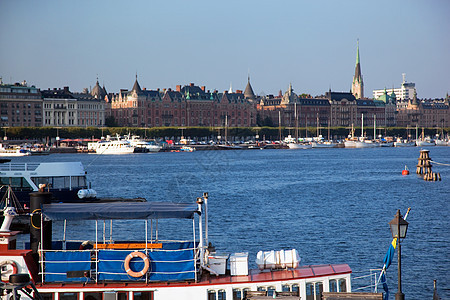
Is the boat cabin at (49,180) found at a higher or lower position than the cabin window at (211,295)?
higher

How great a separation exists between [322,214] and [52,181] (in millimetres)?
18456

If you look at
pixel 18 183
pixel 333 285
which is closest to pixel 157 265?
pixel 333 285

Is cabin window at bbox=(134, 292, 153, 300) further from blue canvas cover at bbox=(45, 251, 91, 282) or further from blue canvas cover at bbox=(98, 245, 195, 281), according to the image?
blue canvas cover at bbox=(45, 251, 91, 282)

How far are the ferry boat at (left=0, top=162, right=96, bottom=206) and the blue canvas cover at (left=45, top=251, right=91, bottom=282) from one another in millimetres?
24178

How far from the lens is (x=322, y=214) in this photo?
48.7 m

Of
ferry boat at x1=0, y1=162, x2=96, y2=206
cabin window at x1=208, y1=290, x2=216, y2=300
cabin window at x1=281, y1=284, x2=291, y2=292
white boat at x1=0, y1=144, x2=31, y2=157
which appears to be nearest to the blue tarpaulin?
cabin window at x1=208, y1=290, x2=216, y2=300

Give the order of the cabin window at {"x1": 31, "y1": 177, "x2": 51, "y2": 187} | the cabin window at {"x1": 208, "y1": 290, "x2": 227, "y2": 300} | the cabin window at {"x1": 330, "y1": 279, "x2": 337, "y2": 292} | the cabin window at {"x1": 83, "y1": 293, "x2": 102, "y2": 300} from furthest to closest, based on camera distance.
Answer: the cabin window at {"x1": 31, "y1": 177, "x2": 51, "y2": 187} → the cabin window at {"x1": 330, "y1": 279, "x2": 337, "y2": 292} → the cabin window at {"x1": 208, "y1": 290, "x2": 227, "y2": 300} → the cabin window at {"x1": 83, "y1": 293, "x2": 102, "y2": 300}

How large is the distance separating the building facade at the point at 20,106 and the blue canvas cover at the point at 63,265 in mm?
183542

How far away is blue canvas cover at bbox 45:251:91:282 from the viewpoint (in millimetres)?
16906

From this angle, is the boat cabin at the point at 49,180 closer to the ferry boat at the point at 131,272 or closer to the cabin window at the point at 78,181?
the cabin window at the point at 78,181

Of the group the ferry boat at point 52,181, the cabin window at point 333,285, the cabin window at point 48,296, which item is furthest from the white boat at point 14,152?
the cabin window at point 333,285

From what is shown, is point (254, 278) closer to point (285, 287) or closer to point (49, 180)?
point (285, 287)

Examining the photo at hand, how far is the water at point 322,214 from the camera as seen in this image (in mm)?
32188

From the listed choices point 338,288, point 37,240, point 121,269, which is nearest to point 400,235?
point 338,288
